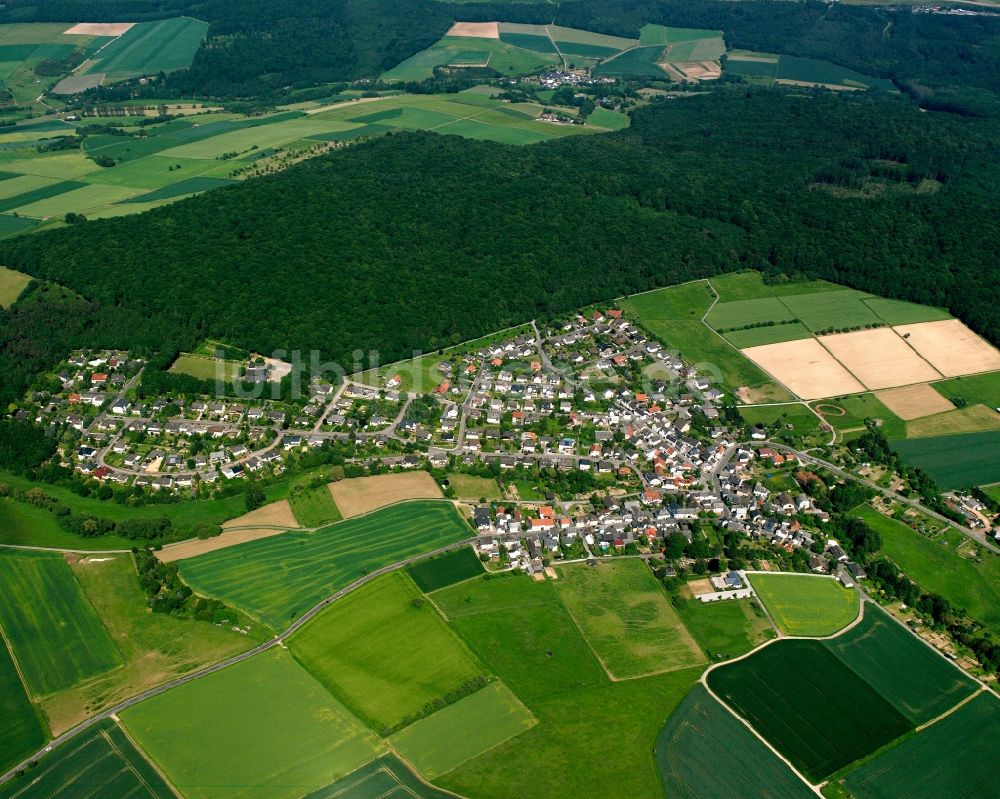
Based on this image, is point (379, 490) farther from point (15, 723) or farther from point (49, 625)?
point (15, 723)

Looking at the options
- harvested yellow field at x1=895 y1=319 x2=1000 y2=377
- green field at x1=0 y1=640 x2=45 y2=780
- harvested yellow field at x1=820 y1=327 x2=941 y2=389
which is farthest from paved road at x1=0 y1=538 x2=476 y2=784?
harvested yellow field at x1=895 y1=319 x2=1000 y2=377

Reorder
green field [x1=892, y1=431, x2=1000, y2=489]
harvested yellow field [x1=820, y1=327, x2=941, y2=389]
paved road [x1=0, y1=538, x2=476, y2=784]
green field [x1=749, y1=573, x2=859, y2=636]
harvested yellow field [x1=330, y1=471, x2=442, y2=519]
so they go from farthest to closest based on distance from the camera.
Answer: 1. harvested yellow field [x1=820, y1=327, x2=941, y2=389]
2. green field [x1=892, y1=431, x2=1000, y2=489]
3. harvested yellow field [x1=330, y1=471, x2=442, y2=519]
4. green field [x1=749, y1=573, x2=859, y2=636]
5. paved road [x1=0, y1=538, x2=476, y2=784]

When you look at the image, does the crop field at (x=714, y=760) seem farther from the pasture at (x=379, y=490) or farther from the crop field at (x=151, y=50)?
the crop field at (x=151, y=50)

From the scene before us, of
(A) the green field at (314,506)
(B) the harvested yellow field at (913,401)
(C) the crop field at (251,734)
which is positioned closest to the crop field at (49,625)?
(C) the crop field at (251,734)

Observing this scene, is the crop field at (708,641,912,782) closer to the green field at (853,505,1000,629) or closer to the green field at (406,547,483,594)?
the green field at (853,505,1000,629)

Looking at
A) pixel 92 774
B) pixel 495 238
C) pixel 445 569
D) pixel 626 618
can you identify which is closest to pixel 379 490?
pixel 445 569

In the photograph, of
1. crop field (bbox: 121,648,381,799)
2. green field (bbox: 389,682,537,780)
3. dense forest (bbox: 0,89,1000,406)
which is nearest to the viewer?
crop field (bbox: 121,648,381,799)
